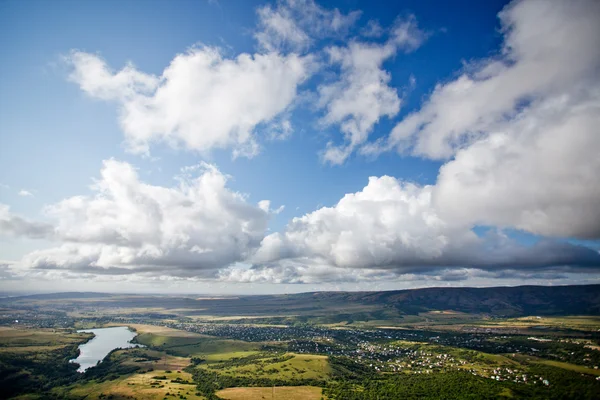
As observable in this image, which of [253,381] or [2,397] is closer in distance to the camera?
[2,397]

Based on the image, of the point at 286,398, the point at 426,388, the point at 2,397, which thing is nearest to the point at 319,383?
the point at 286,398

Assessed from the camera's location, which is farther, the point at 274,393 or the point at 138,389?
the point at 274,393

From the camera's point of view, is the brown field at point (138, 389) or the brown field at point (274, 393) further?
the brown field at point (274, 393)

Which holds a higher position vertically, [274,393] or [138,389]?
[138,389]

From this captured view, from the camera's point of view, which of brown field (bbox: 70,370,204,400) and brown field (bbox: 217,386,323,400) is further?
brown field (bbox: 217,386,323,400)

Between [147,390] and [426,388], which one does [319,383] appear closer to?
[426,388]

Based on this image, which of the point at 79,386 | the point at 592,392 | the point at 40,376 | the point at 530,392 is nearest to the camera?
the point at 592,392

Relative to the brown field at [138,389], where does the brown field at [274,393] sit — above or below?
below

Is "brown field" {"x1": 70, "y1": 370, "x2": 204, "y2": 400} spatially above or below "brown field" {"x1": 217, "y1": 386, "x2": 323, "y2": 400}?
above
